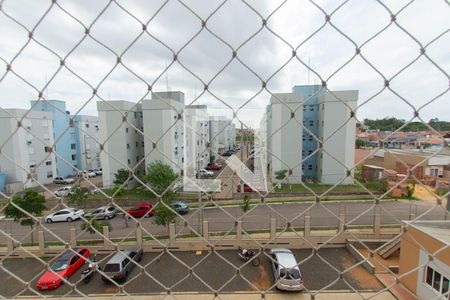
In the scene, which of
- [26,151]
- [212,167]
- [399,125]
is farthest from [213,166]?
[399,125]

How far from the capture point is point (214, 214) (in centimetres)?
627

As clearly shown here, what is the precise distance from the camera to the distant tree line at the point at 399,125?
59 cm

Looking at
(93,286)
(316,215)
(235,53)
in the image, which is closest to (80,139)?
(93,286)

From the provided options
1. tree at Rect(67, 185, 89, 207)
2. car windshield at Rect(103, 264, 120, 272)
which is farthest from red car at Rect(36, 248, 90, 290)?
tree at Rect(67, 185, 89, 207)

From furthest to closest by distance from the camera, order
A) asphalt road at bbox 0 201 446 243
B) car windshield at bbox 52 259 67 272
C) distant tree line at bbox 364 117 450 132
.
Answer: asphalt road at bbox 0 201 446 243 < car windshield at bbox 52 259 67 272 < distant tree line at bbox 364 117 450 132

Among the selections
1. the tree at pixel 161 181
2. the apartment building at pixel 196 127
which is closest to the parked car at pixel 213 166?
the apartment building at pixel 196 127

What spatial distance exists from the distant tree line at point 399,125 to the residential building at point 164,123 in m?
0.58

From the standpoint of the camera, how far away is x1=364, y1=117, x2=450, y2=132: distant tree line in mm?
590

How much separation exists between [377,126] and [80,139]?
39.2ft

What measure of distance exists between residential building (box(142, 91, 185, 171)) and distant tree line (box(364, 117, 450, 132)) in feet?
1.91

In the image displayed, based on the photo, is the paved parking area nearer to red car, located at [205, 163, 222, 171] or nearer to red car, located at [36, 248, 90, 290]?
red car, located at [36, 248, 90, 290]

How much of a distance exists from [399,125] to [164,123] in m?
4.71

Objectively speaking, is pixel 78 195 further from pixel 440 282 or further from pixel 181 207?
pixel 440 282

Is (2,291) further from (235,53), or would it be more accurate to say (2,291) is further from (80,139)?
(80,139)
